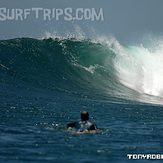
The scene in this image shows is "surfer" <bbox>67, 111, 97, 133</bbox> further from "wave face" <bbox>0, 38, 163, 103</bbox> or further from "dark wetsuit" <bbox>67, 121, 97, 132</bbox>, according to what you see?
"wave face" <bbox>0, 38, 163, 103</bbox>

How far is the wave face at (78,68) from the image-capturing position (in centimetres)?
4894

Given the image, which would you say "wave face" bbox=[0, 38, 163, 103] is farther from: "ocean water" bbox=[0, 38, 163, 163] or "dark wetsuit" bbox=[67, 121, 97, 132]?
"dark wetsuit" bbox=[67, 121, 97, 132]

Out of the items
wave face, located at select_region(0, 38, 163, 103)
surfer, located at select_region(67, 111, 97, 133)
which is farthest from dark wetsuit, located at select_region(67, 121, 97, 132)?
wave face, located at select_region(0, 38, 163, 103)

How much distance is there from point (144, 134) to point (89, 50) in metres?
41.3

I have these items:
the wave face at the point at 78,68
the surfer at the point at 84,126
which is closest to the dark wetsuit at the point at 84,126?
the surfer at the point at 84,126

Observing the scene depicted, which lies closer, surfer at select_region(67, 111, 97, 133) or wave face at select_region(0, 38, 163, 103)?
surfer at select_region(67, 111, 97, 133)

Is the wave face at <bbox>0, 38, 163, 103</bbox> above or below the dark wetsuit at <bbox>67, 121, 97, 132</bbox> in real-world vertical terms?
above

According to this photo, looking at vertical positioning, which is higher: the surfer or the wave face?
the wave face

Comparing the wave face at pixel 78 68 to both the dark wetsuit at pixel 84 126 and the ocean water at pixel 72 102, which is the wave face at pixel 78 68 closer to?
the ocean water at pixel 72 102

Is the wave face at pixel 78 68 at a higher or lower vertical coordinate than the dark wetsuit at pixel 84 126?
higher

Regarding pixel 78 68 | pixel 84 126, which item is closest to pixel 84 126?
pixel 84 126

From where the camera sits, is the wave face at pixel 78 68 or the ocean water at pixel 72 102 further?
the wave face at pixel 78 68

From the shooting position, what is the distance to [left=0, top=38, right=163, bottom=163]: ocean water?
1928cm

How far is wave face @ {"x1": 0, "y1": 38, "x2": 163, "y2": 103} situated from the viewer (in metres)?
48.9
